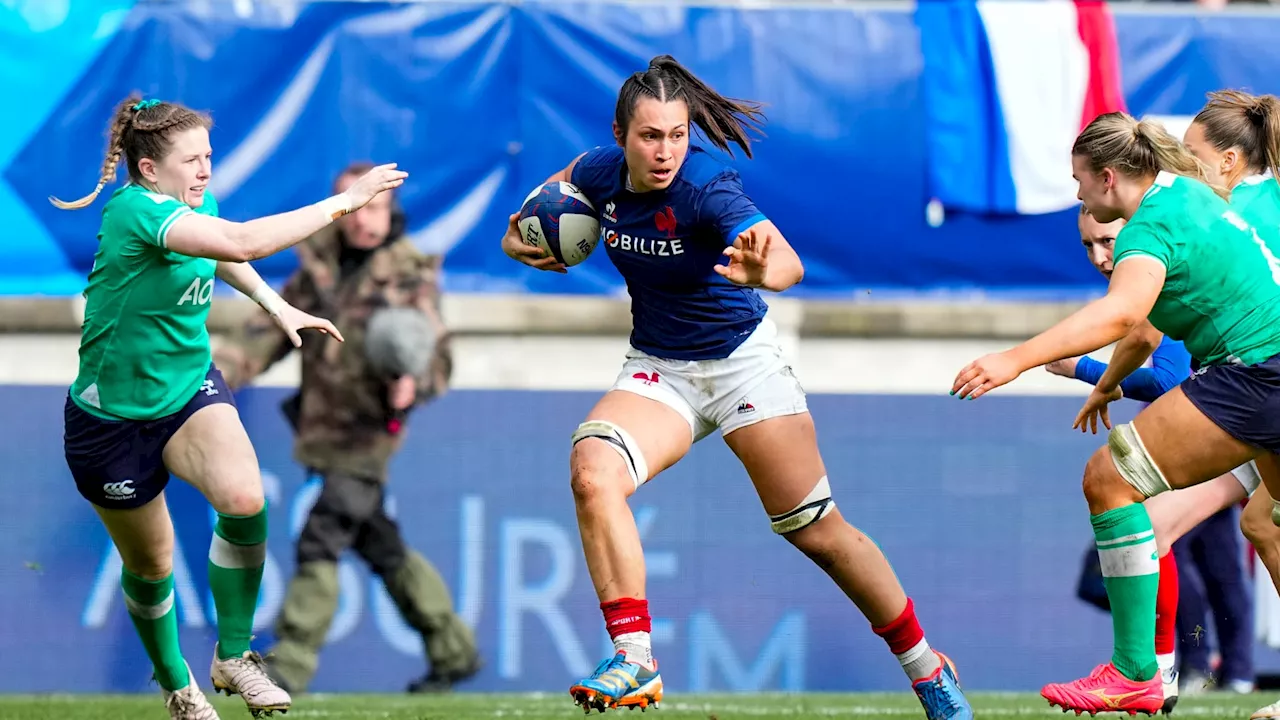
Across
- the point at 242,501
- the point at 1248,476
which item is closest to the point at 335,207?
the point at 242,501

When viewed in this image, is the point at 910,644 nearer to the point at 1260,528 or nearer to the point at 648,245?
the point at 1260,528

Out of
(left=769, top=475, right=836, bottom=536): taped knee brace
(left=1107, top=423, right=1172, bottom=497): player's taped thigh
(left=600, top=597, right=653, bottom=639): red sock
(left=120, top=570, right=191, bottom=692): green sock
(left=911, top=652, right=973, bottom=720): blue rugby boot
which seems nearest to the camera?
(left=600, top=597, right=653, bottom=639): red sock

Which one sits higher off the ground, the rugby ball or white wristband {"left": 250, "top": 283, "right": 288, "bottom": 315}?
the rugby ball

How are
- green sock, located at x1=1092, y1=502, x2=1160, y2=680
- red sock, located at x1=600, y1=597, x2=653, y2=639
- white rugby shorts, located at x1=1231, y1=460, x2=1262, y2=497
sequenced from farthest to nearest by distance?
1. white rugby shorts, located at x1=1231, y1=460, x2=1262, y2=497
2. green sock, located at x1=1092, y1=502, x2=1160, y2=680
3. red sock, located at x1=600, y1=597, x2=653, y2=639

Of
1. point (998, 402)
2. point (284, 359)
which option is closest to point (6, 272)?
point (284, 359)

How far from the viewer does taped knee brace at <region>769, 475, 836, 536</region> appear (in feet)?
17.9

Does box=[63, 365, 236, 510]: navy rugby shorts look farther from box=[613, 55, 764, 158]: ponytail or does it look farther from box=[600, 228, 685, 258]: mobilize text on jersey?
box=[613, 55, 764, 158]: ponytail

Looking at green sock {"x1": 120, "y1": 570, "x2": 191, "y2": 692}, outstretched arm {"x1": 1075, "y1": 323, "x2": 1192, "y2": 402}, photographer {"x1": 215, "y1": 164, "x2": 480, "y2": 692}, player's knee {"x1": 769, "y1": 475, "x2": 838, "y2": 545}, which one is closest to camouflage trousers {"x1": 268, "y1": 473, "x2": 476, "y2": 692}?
photographer {"x1": 215, "y1": 164, "x2": 480, "y2": 692}

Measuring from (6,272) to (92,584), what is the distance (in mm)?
1738

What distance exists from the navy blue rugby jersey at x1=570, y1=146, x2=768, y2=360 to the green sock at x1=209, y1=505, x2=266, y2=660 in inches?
56.1

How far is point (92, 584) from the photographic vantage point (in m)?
8.84

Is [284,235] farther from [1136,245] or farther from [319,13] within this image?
[319,13]

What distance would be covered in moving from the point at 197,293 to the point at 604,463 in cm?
151

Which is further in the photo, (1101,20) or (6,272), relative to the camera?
(1101,20)
